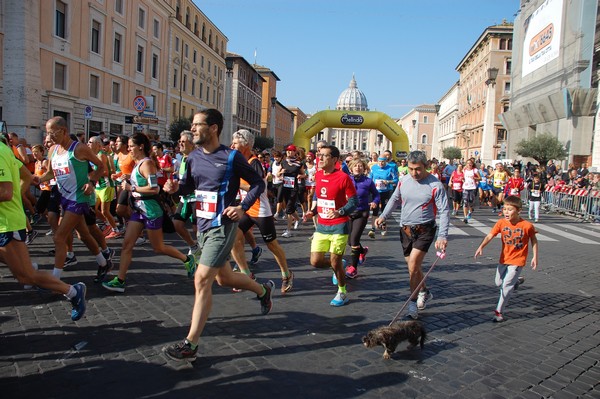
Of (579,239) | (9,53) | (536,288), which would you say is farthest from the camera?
(9,53)

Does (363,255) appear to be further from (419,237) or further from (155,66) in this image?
(155,66)

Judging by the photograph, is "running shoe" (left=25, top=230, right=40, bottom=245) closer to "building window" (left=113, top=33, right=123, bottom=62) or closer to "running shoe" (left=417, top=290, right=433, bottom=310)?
"running shoe" (left=417, top=290, right=433, bottom=310)

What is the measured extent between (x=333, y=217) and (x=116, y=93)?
31543 mm

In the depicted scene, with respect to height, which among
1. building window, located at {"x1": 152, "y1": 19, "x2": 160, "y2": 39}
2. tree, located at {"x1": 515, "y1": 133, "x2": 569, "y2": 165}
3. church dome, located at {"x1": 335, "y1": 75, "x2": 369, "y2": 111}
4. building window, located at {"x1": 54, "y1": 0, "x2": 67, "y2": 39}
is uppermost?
church dome, located at {"x1": 335, "y1": 75, "x2": 369, "y2": 111}

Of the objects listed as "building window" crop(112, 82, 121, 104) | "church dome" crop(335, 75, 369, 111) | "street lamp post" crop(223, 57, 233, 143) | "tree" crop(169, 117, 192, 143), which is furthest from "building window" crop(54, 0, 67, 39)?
"church dome" crop(335, 75, 369, 111)

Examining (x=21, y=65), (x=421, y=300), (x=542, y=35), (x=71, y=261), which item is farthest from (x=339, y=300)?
(x=542, y=35)

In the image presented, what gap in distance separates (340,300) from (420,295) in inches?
36.5

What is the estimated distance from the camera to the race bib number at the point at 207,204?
12.9 ft

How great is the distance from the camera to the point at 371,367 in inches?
153

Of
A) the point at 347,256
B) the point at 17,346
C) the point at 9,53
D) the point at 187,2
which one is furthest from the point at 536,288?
the point at 187,2

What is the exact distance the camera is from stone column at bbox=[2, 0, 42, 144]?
22.3m

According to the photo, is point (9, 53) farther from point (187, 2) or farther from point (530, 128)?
point (530, 128)

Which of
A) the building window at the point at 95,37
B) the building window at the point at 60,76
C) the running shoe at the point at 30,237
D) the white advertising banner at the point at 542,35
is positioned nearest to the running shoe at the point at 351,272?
the running shoe at the point at 30,237

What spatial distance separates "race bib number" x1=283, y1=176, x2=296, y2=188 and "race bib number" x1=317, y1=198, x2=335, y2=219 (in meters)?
5.34
